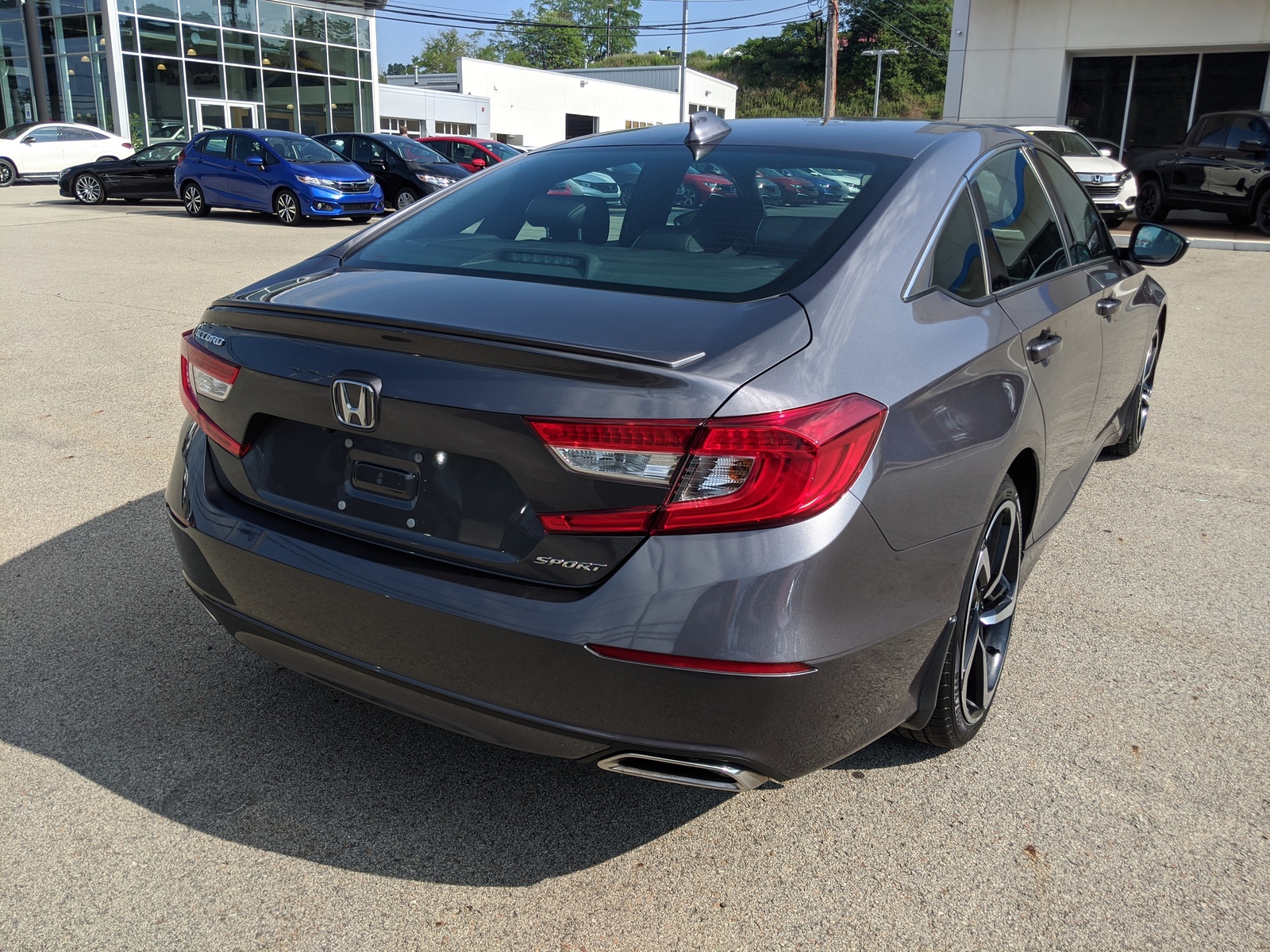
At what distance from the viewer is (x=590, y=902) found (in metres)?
2.31

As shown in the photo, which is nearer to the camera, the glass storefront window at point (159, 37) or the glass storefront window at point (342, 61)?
the glass storefront window at point (159, 37)

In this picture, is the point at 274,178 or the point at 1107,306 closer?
the point at 1107,306

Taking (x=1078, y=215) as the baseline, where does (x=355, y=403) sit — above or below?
below

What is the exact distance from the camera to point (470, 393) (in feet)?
6.78

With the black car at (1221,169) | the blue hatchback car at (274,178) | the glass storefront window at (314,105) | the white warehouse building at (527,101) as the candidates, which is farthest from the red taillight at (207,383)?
the white warehouse building at (527,101)

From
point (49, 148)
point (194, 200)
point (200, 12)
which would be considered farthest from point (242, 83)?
point (194, 200)

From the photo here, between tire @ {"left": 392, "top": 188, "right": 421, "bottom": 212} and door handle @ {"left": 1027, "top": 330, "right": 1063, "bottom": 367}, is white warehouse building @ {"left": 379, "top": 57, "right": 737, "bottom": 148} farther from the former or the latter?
door handle @ {"left": 1027, "top": 330, "right": 1063, "bottom": 367}

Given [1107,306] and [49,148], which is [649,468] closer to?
[1107,306]

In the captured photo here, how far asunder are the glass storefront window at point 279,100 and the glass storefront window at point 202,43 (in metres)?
2.00

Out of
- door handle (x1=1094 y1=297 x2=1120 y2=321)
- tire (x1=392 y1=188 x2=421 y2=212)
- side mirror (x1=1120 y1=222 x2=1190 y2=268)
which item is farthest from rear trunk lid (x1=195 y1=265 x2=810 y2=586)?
tire (x1=392 y1=188 x2=421 y2=212)

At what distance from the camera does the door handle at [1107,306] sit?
3.72 metres

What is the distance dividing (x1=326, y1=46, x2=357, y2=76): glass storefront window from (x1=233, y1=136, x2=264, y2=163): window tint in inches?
813

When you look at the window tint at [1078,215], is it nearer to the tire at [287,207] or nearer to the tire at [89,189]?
the tire at [287,207]

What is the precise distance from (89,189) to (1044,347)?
75.6 ft
